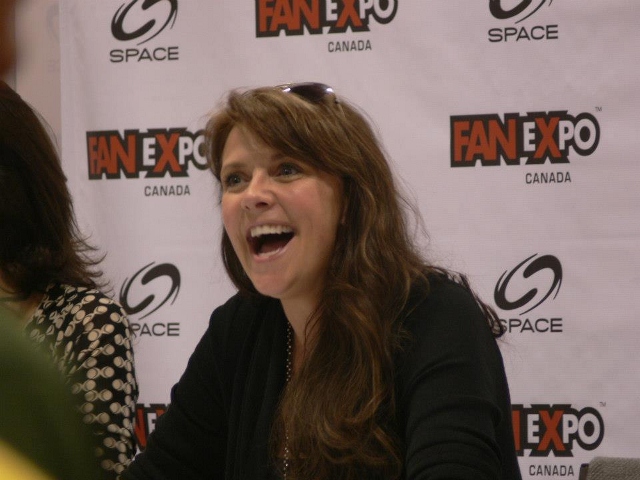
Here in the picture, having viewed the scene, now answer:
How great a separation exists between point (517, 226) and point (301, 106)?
146 cm

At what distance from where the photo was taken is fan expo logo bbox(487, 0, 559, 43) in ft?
9.39

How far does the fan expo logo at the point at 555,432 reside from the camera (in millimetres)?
2805

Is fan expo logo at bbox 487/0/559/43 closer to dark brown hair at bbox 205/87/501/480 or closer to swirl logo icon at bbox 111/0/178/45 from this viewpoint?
swirl logo icon at bbox 111/0/178/45

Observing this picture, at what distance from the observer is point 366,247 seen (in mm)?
1589

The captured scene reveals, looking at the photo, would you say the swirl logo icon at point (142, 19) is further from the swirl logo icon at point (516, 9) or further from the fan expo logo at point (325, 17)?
the swirl logo icon at point (516, 9)

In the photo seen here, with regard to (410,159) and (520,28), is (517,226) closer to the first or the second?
(410,159)

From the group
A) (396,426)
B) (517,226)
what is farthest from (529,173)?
(396,426)

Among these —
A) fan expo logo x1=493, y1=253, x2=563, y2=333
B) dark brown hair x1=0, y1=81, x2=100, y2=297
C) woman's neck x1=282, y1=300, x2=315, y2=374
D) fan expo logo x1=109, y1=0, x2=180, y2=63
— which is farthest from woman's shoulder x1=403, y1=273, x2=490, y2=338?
fan expo logo x1=109, y1=0, x2=180, y2=63

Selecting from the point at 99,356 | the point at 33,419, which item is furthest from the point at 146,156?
the point at 33,419

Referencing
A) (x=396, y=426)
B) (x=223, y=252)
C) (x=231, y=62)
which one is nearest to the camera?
(x=396, y=426)

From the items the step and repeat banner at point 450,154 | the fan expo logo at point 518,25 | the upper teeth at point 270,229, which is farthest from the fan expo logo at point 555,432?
the upper teeth at point 270,229

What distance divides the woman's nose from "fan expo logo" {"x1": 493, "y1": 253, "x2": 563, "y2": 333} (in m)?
1.48

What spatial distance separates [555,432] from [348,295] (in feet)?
5.05

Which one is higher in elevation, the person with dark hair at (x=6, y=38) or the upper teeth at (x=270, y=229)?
the person with dark hair at (x=6, y=38)
